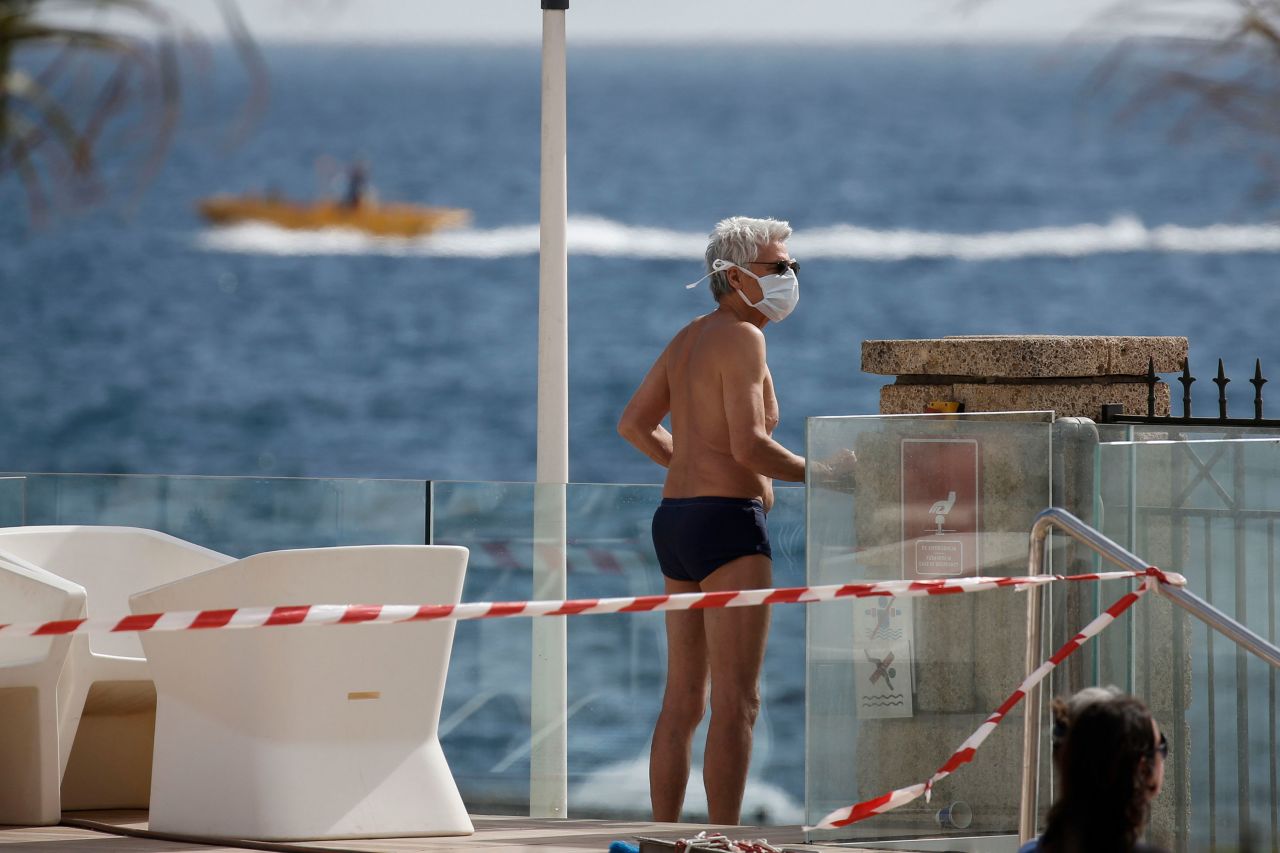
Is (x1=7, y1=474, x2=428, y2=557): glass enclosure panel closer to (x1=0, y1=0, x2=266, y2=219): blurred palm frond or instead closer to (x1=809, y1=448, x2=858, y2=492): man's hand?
(x1=809, y1=448, x2=858, y2=492): man's hand

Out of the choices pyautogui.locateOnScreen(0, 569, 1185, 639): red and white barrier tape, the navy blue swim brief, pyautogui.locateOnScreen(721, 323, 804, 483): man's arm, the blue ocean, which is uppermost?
the blue ocean

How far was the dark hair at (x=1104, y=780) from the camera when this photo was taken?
2094 mm

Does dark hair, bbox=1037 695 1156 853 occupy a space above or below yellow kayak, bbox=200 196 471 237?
below

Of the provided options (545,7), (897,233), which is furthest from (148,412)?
(545,7)

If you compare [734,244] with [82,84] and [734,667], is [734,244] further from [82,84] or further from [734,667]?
[82,84]

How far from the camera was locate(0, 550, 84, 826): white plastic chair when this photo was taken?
4.30m

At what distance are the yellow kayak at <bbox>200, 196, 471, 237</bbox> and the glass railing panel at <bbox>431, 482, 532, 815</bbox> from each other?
4796 cm

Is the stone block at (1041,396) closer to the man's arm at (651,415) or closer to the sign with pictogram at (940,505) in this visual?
the sign with pictogram at (940,505)

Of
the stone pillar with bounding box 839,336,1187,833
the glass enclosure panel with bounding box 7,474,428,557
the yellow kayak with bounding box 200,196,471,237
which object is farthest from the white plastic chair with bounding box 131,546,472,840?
the yellow kayak with bounding box 200,196,471,237

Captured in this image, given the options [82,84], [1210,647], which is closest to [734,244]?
[1210,647]

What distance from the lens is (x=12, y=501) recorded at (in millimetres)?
5859

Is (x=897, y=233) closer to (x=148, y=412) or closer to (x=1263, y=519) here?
(x=148, y=412)

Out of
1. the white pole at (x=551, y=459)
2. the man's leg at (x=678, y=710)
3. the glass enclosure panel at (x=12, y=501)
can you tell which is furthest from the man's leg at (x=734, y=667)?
the glass enclosure panel at (x=12, y=501)

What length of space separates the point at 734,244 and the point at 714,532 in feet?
2.53
